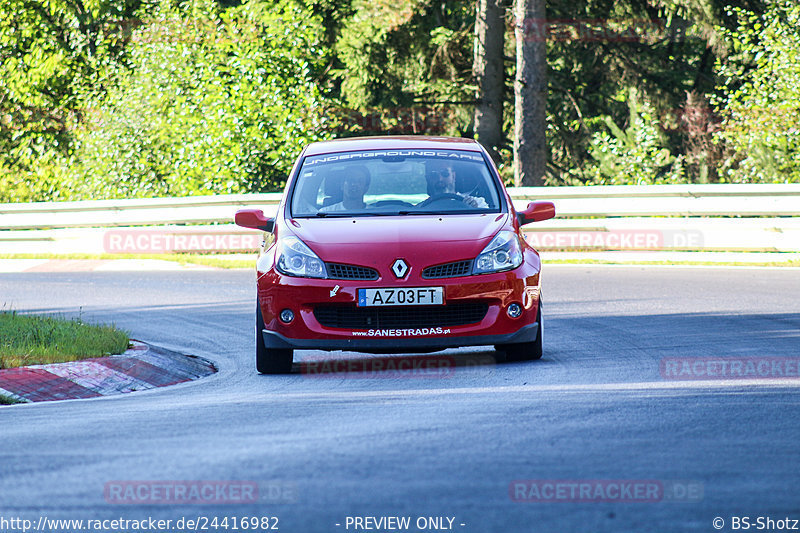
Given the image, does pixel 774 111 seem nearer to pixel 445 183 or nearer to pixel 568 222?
pixel 568 222

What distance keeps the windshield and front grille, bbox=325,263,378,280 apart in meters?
0.90

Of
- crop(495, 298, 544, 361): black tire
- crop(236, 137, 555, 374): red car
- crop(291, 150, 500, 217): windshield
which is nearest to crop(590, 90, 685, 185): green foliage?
crop(291, 150, 500, 217): windshield

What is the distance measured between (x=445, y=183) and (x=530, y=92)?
13.6 m

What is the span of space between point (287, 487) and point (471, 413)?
1.95 meters

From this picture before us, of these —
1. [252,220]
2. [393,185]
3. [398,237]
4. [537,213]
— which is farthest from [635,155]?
[398,237]

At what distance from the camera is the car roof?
10.3m

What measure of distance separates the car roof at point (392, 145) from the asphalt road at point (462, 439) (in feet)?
5.27

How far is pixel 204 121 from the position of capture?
2625cm

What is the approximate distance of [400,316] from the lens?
8.65 m

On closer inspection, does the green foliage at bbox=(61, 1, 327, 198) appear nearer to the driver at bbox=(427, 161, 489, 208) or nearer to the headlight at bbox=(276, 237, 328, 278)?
the driver at bbox=(427, 161, 489, 208)

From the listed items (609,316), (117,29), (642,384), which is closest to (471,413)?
(642,384)

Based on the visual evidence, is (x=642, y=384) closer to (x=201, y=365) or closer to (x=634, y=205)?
(x=201, y=365)

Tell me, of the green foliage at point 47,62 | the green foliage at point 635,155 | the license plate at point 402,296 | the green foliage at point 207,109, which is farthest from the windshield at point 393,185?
the green foliage at point 47,62

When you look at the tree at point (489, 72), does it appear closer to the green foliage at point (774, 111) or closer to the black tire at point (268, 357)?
the green foliage at point (774, 111)
